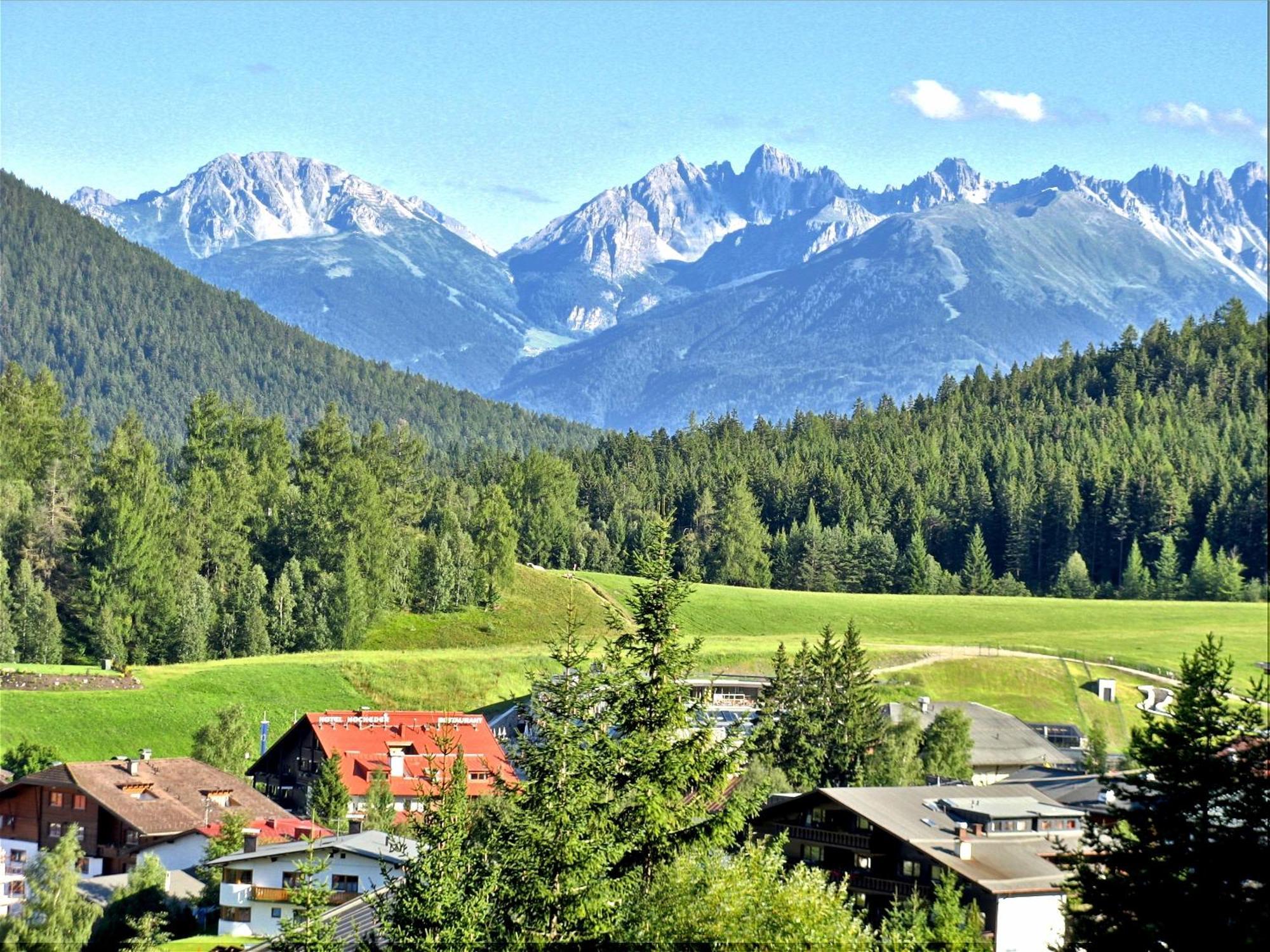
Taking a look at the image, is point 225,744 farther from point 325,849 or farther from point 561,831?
point 561,831

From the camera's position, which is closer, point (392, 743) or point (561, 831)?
point (561, 831)

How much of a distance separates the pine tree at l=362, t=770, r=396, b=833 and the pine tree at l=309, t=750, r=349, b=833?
1.17 m

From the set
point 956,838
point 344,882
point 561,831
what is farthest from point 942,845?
point 561,831

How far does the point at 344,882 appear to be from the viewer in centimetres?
5794

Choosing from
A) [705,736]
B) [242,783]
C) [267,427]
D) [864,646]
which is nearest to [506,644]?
[864,646]

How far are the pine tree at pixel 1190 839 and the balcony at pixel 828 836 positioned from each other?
94.7 ft

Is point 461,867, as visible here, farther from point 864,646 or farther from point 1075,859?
point 864,646

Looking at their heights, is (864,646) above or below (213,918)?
above

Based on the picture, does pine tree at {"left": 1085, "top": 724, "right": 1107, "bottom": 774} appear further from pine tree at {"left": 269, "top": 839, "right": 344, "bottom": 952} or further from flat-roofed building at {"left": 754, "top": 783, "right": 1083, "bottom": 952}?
pine tree at {"left": 269, "top": 839, "right": 344, "bottom": 952}

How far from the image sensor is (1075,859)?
103 feet

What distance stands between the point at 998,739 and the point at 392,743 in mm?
37064

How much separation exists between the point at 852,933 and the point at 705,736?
5705mm

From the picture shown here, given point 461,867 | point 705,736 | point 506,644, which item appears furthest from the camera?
point 506,644

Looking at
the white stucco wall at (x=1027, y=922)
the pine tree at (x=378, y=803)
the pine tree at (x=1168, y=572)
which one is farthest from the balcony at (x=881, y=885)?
the pine tree at (x=1168, y=572)
